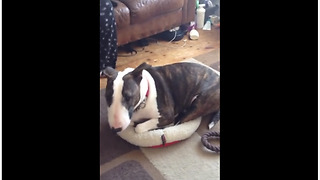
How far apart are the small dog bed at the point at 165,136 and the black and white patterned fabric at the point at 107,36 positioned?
1.04 ft

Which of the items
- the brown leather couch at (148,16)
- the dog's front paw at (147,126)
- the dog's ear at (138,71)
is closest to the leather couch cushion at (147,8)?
the brown leather couch at (148,16)

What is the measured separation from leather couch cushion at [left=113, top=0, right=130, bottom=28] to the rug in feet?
0.70

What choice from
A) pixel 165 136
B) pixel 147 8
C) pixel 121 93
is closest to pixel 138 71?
pixel 121 93

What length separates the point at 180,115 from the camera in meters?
1.20

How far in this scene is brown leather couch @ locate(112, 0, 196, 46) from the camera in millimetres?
901

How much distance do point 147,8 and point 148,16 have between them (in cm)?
2

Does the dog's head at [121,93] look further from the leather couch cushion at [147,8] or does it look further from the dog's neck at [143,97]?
the leather couch cushion at [147,8]

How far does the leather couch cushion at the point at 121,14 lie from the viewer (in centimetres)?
89

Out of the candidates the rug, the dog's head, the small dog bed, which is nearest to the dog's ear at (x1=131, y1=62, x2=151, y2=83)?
the dog's head

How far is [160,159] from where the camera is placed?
1.12 meters

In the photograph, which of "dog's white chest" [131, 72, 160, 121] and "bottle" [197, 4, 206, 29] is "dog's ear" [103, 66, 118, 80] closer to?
"dog's white chest" [131, 72, 160, 121]
